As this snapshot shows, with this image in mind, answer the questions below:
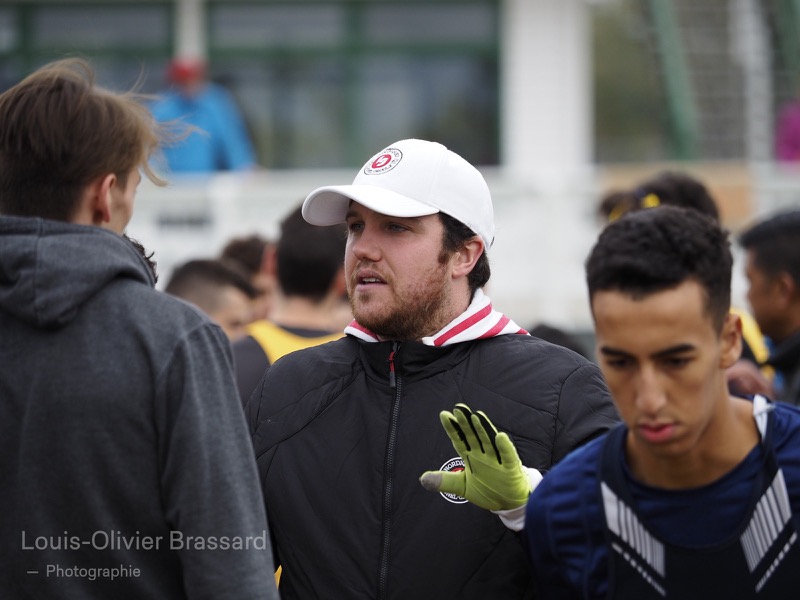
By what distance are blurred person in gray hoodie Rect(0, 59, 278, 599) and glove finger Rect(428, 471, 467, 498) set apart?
443 mm

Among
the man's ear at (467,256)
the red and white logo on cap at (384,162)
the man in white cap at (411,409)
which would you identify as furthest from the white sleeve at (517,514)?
the red and white logo on cap at (384,162)

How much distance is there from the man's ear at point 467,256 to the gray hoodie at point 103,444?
0.96m

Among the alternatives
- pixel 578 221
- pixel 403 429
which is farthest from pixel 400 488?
pixel 578 221

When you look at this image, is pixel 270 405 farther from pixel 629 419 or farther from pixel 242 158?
pixel 242 158

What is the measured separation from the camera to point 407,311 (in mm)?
3514

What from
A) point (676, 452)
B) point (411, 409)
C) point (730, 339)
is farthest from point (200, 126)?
point (676, 452)

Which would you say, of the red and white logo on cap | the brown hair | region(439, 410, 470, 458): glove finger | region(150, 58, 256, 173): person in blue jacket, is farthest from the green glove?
region(150, 58, 256, 173): person in blue jacket

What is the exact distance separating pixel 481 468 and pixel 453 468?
0.26m

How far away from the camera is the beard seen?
138 inches

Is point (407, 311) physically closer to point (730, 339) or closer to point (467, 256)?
point (467, 256)

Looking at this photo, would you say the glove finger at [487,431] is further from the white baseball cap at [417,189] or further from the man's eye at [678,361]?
the white baseball cap at [417,189]

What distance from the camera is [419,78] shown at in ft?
52.5

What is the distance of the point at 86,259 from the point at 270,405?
879 millimetres

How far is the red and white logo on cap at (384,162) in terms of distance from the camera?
3.63m
